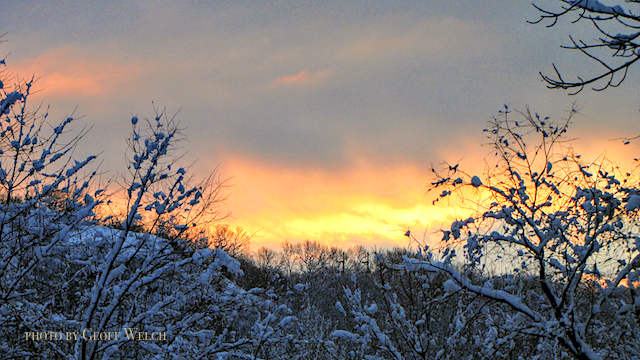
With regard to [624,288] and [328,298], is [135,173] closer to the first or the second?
[624,288]

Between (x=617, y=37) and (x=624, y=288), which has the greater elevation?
(x=617, y=37)

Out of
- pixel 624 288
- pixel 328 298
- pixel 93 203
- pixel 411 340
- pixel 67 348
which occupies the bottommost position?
pixel 67 348

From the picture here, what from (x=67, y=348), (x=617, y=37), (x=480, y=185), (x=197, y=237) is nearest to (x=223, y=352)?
(x=197, y=237)

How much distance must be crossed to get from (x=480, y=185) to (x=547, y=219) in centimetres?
91

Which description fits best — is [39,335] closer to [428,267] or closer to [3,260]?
[3,260]

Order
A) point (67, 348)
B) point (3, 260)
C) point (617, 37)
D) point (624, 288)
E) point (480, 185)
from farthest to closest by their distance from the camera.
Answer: point (67, 348), point (480, 185), point (3, 260), point (624, 288), point (617, 37)

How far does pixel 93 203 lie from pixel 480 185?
4876 millimetres

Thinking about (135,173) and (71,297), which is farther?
(71,297)

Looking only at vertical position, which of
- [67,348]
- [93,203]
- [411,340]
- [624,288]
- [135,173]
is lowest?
[67,348]

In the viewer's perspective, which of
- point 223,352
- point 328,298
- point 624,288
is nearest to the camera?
point 624,288

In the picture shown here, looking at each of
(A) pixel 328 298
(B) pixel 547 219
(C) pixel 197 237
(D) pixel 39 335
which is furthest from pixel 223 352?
(A) pixel 328 298

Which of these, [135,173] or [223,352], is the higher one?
[135,173]

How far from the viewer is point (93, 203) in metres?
5.04

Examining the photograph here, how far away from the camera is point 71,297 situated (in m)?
8.48
